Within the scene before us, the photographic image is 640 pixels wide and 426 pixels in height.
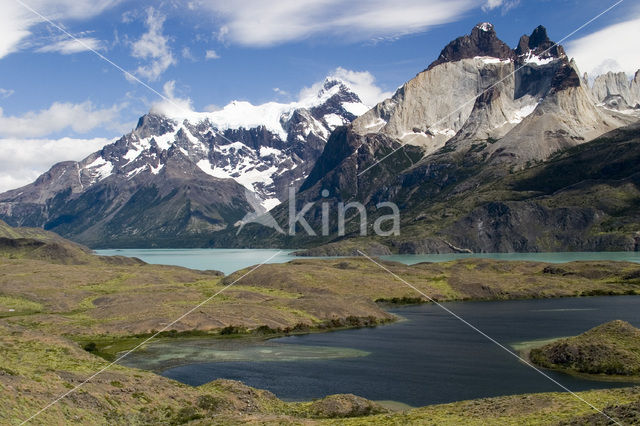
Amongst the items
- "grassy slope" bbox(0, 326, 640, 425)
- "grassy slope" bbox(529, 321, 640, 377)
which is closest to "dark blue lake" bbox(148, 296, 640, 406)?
"grassy slope" bbox(529, 321, 640, 377)

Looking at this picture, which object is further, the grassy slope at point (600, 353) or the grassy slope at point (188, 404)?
the grassy slope at point (600, 353)

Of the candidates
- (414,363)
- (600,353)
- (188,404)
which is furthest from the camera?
(414,363)

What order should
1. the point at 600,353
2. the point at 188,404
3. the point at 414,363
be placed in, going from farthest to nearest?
the point at 414,363, the point at 600,353, the point at 188,404

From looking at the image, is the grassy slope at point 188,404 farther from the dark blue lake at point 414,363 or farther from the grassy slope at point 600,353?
the grassy slope at point 600,353

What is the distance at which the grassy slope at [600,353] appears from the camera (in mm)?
94938

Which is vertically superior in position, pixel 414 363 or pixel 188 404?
pixel 188 404

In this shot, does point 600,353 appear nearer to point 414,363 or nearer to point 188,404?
point 414,363

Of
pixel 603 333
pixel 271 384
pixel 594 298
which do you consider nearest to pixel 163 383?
pixel 271 384

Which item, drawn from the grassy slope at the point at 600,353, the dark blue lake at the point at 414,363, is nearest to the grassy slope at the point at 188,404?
the dark blue lake at the point at 414,363

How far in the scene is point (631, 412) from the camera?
53688 mm

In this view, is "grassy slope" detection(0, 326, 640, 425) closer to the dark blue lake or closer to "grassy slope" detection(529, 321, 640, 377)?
the dark blue lake

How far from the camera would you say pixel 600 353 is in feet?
324

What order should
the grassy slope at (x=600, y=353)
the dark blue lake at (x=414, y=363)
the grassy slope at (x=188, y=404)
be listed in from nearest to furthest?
1. the grassy slope at (x=188, y=404)
2. the dark blue lake at (x=414, y=363)
3. the grassy slope at (x=600, y=353)

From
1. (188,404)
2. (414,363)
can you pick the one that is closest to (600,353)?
(414,363)
